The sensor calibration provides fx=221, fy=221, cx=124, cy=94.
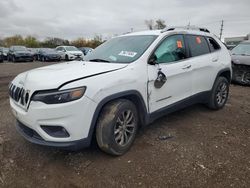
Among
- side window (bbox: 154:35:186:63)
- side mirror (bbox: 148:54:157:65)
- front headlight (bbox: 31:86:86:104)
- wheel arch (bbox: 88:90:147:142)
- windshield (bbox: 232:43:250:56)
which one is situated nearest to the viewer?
front headlight (bbox: 31:86:86:104)

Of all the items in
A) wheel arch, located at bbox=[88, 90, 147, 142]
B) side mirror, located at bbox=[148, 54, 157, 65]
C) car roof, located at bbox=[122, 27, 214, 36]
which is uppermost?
car roof, located at bbox=[122, 27, 214, 36]

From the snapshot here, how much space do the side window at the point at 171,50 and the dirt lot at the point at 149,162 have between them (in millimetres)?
1249

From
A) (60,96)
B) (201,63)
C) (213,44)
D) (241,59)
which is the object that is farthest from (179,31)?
(241,59)

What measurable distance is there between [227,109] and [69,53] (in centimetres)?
1796

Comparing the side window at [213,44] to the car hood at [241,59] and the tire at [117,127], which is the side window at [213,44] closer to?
the tire at [117,127]

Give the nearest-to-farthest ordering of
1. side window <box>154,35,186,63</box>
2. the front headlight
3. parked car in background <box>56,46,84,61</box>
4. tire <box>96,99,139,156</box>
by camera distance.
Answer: the front headlight, tire <box>96,99,139,156</box>, side window <box>154,35,186,63</box>, parked car in background <box>56,46,84,61</box>

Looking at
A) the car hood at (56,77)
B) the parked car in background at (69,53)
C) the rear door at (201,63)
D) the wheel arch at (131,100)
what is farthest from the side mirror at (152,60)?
the parked car in background at (69,53)

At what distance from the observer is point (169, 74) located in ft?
11.4

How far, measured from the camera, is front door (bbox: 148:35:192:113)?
130 inches

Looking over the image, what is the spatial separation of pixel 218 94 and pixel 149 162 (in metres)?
2.79

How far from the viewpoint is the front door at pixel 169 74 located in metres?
3.30

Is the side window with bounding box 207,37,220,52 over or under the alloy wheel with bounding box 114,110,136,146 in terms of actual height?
over

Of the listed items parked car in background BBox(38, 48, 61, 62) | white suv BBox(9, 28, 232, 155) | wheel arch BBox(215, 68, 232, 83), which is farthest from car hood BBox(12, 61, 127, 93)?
parked car in background BBox(38, 48, 61, 62)

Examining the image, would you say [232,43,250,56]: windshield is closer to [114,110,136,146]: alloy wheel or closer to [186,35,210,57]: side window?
[186,35,210,57]: side window
